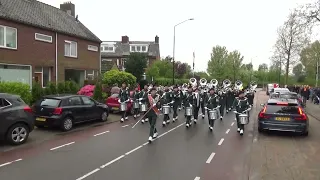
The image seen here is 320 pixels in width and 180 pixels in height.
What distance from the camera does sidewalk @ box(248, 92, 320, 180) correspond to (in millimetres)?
7177

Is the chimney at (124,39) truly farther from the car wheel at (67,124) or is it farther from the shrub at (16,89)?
the car wheel at (67,124)

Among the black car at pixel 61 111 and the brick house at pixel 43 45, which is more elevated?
the brick house at pixel 43 45

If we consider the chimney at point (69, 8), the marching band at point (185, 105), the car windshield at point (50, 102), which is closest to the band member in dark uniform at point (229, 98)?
the marching band at point (185, 105)

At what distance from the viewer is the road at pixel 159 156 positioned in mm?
7113

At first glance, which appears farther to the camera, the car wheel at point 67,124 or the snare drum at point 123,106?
the snare drum at point 123,106

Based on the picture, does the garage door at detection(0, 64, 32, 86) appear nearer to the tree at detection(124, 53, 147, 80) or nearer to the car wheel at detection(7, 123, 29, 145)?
the car wheel at detection(7, 123, 29, 145)

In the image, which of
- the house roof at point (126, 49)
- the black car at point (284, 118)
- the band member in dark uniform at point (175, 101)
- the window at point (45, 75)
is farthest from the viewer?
the house roof at point (126, 49)

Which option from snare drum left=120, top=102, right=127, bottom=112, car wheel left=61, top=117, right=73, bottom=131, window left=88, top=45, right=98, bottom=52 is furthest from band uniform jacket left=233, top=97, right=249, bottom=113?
window left=88, top=45, right=98, bottom=52

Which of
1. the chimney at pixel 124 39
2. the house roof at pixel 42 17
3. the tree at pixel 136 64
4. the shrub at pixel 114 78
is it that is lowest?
the shrub at pixel 114 78

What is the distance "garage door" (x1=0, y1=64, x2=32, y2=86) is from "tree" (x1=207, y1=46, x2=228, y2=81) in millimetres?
36602

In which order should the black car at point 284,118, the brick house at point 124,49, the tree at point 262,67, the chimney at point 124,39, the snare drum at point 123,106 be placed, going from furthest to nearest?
the tree at point 262,67 < the chimney at point 124,39 < the brick house at point 124,49 < the snare drum at point 123,106 < the black car at point 284,118

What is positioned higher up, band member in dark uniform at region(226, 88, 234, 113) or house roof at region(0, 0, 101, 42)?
house roof at region(0, 0, 101, 42)

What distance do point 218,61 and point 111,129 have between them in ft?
146

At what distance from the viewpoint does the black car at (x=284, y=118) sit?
1174 centimetres
